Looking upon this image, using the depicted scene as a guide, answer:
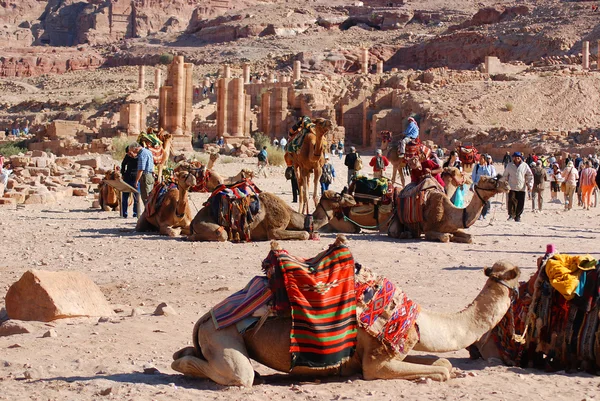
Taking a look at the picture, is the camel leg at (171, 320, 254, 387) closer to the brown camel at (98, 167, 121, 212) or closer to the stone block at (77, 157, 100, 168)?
the brown camel at (98, 167, 121, 212)

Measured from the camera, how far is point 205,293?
31.0ft

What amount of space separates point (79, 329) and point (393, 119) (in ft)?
144

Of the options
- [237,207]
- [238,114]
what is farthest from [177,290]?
[238,114]

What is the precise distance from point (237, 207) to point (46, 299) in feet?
17.4

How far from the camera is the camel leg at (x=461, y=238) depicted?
13.1 metres

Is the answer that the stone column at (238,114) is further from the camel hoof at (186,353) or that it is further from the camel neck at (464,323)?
the camel neck at (464,323)

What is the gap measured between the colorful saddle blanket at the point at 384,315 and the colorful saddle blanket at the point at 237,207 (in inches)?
275

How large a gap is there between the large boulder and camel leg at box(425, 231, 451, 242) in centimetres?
619

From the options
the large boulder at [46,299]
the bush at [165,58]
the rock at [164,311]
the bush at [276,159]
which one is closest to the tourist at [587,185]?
the bush at [276,159]

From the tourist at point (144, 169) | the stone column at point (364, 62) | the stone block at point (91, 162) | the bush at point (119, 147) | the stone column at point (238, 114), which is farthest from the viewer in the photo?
the stone column at point (364, 62)

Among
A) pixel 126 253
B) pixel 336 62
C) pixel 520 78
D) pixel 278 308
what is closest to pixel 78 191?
pixel 126 253

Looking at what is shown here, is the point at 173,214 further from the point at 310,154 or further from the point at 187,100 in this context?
the point at 187,100

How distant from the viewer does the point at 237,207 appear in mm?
12680

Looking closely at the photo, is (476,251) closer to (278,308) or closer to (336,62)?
(278,308)
